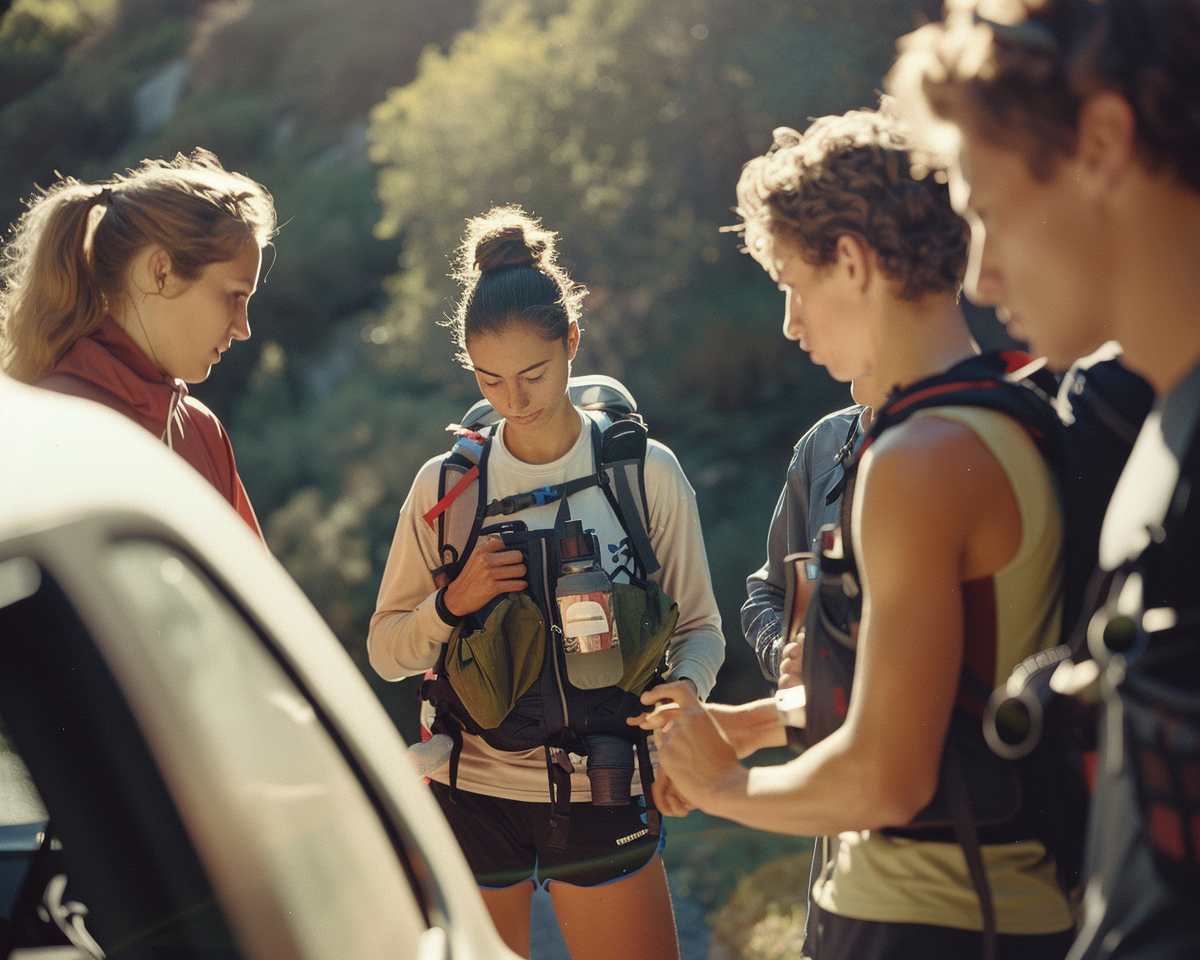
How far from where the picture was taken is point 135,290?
2391 millimetres

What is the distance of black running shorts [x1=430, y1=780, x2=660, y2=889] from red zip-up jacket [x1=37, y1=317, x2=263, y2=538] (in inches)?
35.3

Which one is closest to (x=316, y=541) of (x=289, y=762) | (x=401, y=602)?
(x=401, y=602)

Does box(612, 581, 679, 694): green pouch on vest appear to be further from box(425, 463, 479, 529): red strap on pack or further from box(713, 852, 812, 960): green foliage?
box(713, 852, 812, 960): green foliage

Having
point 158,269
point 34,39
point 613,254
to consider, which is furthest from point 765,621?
point 34,39

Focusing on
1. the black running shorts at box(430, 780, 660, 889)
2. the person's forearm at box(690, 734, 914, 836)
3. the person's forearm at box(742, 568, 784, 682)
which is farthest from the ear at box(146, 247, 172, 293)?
the person's forearm at box(690, 734, 914, 836)

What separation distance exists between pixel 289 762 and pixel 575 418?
5.03 ft

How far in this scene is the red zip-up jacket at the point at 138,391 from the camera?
Answer: 7.44 feet

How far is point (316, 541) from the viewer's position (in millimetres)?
10609

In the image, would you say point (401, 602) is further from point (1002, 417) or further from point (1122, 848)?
point (1122, 848)

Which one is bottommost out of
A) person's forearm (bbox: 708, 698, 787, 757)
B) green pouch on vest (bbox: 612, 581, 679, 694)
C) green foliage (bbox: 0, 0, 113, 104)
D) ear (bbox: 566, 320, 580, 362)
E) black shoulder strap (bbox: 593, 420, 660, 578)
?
person's forearm (bbox: 708, 698, 787, 757)

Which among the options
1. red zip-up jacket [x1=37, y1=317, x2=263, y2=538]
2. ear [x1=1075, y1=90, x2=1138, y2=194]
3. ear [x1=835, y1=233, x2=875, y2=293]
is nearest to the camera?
ear [x1=1075, y1=90, x2=1138, y2=194]

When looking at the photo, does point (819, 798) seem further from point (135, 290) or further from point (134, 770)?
point (135, 290)

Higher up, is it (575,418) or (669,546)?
(575,418)

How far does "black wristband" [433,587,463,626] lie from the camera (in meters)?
2.46
